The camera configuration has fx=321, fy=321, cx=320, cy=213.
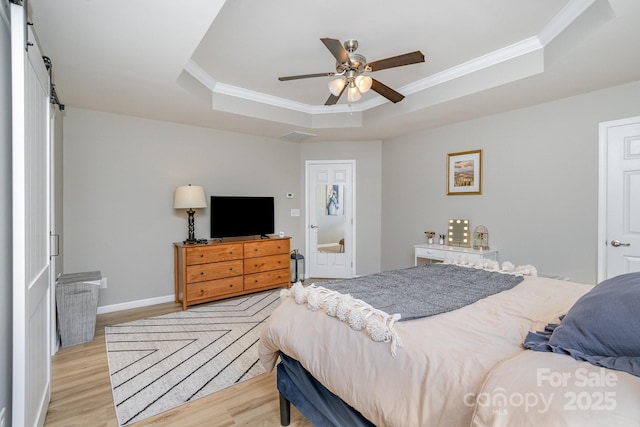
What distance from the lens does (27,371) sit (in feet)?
4.87

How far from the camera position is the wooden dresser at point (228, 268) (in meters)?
3.86

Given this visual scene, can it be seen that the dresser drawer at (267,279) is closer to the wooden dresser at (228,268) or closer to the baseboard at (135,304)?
the wooden dresser at (228,268)

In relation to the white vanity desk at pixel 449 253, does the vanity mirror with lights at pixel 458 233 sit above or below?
above

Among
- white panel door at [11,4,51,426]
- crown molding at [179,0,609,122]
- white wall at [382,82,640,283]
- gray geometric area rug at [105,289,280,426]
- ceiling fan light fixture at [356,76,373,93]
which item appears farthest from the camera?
white wall at [382,82,640,283]

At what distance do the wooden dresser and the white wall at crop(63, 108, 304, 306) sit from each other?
36 centimetres

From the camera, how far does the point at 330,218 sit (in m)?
5.48

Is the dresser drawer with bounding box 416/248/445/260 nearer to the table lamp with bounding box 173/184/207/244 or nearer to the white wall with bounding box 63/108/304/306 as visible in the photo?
the white wall with bounding box 63/108/304/306

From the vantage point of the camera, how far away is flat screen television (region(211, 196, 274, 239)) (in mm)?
4324

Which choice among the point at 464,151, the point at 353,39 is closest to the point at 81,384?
the point at 353,39

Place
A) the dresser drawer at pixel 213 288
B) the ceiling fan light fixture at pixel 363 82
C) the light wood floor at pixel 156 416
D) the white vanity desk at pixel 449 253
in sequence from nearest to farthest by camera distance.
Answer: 1. the light wood floor at pixel 156 416
2. the ceiling fan light fixture at pixel 363 82
3. the white vanity desk at pixel 449 253
4. the dresser drawer at pixel 213 288

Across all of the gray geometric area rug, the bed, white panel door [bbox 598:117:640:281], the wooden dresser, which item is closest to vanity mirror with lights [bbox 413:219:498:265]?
white panel door [bbox 598:117:640:281]

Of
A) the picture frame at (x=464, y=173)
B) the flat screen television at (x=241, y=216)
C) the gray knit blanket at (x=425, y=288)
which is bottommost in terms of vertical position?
the gray knit blanket at (x=425, y=288)

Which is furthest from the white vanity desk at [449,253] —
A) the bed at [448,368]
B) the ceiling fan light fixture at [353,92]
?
the ceiling fan light fixture at [353,92]

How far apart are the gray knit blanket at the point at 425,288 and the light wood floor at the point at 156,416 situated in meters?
0.87
